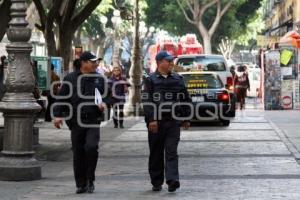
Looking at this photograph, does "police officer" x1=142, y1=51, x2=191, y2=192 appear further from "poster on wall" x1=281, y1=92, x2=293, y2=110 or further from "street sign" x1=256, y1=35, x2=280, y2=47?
"street sign" x1=256, y1=35, x2=280, y2=47

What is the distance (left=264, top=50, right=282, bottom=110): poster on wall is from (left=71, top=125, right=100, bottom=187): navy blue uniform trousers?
63.2 feet

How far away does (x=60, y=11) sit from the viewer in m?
23.2

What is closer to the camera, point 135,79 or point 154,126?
point 154,126

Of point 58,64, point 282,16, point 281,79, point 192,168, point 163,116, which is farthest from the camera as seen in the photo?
point 282,16

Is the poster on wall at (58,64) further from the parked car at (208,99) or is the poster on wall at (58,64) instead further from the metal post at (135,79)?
the parked car at (208,99)

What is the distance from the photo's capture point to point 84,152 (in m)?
10.4

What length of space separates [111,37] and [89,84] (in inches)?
2134

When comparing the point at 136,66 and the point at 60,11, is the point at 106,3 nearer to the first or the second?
the point at 136,66

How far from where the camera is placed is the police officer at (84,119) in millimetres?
10234

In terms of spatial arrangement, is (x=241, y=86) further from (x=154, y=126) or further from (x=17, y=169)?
(x=154, y=126)

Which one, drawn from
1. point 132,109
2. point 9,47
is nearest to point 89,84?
point 9,47

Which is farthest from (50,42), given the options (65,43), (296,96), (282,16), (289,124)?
(282,16)

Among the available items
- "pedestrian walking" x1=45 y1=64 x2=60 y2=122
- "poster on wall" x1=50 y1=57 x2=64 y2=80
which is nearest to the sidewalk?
"pedestrian walking" x1=45 y1=64 x2=60 y2=122

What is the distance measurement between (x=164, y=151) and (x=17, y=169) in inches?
87.9
